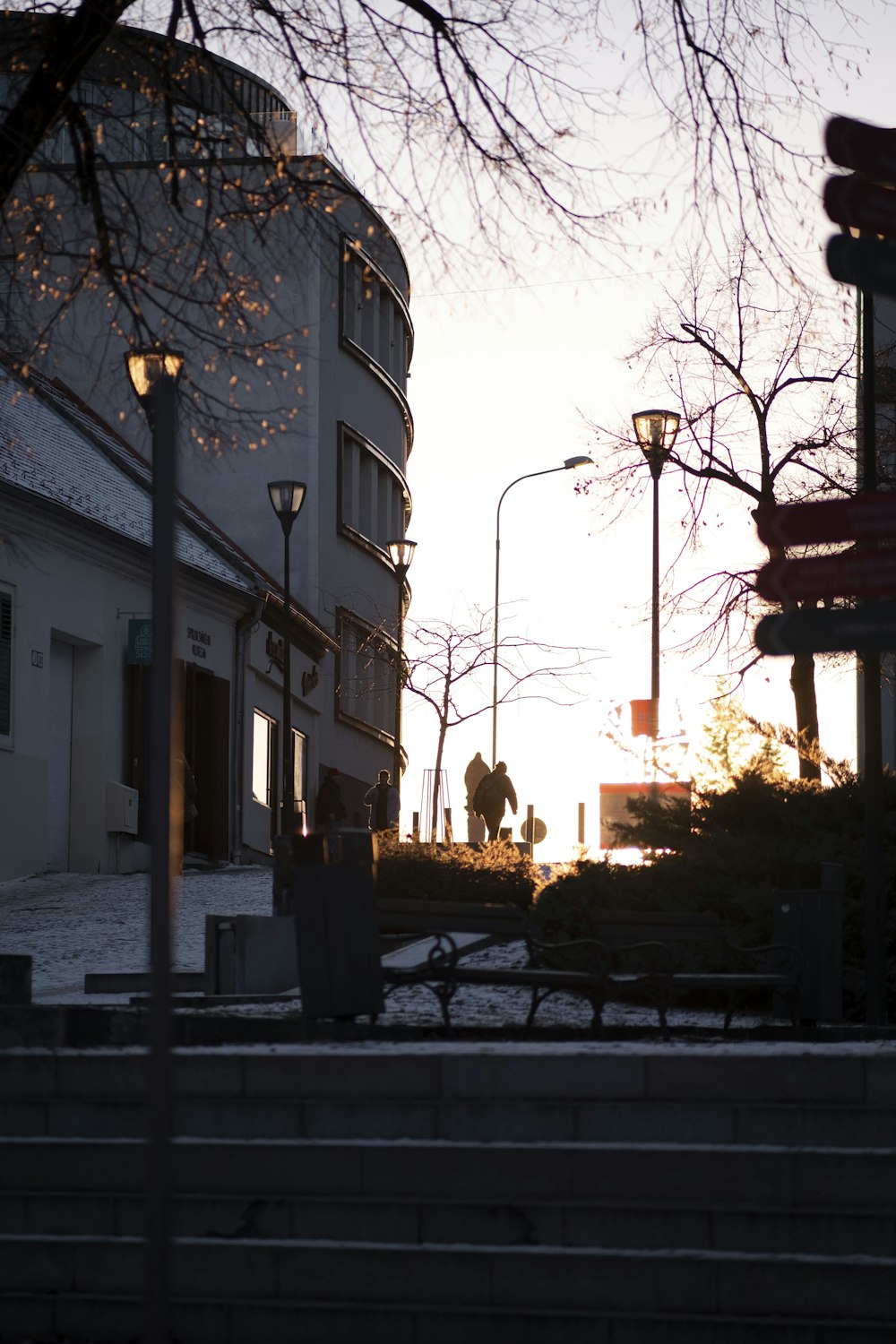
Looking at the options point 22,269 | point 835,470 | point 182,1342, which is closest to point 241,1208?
point 182,1342

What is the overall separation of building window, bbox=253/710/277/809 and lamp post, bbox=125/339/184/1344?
1178 inches

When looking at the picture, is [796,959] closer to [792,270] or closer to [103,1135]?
[792,270]

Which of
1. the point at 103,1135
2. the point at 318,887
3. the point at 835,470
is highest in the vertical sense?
the point at 835,470

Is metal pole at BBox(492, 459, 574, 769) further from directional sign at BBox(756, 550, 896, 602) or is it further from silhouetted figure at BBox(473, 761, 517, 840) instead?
directional sign at BBox(756, 550, 896, 602)

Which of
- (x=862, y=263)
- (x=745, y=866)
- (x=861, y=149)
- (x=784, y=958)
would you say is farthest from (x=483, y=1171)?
(x=745, y=866)

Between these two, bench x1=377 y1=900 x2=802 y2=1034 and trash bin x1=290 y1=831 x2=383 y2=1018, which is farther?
bench x1=377 y1=900 x2=802 y2=1034

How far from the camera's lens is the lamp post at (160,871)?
4035 mm

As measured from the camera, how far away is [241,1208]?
7324mm

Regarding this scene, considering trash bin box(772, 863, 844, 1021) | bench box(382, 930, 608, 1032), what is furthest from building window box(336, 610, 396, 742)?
bench box(382, 930, 608, 1032)

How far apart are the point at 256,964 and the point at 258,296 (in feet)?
15.8

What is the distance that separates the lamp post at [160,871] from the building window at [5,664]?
2052 cm

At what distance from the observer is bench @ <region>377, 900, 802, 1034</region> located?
1052cm

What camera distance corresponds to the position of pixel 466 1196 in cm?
739

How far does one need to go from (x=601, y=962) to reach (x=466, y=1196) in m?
3.48
